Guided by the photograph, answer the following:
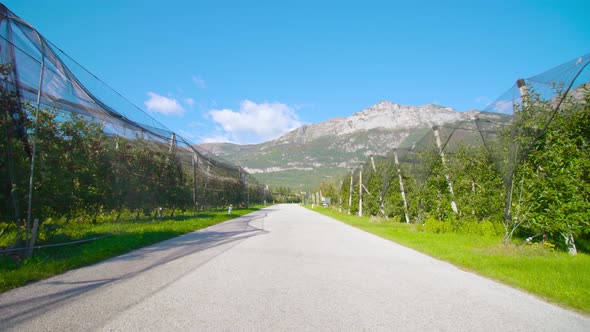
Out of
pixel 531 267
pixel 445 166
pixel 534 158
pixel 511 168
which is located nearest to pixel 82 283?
pixel 531 267

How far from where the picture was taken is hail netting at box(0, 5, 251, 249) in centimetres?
596

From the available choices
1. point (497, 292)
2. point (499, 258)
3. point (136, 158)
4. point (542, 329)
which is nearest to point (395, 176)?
point (499, 258)

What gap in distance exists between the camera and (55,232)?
746 cm

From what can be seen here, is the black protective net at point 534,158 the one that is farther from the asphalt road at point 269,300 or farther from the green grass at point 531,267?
the asphalt road at point 269,300

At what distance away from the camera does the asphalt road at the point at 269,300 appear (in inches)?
121

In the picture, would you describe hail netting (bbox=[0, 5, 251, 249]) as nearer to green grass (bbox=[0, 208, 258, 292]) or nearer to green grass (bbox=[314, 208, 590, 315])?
green grass (bbox=[0, 208, 258, 292])

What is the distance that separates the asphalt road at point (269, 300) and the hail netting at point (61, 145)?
2.57m

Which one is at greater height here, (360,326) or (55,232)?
(55,232)

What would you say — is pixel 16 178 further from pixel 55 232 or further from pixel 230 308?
pixel 230 308

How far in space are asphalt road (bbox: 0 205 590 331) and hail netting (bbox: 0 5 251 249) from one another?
8.44 feet

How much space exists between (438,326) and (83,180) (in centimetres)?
1048

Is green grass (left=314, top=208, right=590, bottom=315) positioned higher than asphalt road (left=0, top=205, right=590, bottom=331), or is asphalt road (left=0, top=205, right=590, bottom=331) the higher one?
asphalt road (left=0, top=205, right=590, bottom=331)

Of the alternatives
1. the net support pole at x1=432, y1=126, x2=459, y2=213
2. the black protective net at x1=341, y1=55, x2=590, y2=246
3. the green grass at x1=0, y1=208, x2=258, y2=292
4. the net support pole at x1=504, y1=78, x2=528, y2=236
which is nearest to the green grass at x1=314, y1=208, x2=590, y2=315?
the black protective net at x1=341, y1=55, x2=590, y2=246

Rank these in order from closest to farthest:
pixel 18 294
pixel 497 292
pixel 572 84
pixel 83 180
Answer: pixel 18 294 → pixel 497 292 → pixel 572 84 → pixel 83 180
